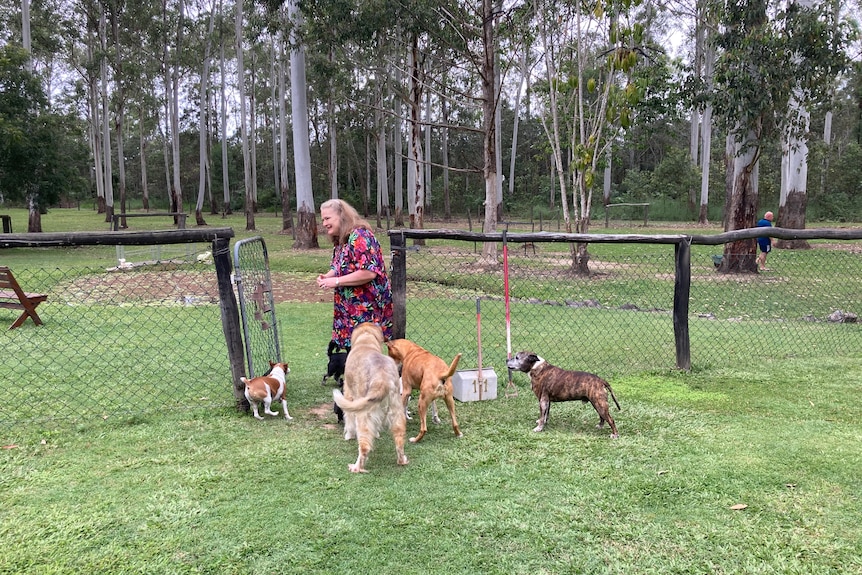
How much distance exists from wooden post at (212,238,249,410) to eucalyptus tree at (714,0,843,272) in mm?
11629

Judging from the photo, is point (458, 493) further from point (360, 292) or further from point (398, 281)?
point (398, 281)

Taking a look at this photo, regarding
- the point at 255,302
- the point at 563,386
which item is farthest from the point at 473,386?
the point at 255,302

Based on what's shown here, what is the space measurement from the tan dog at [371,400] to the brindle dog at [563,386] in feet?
3.92

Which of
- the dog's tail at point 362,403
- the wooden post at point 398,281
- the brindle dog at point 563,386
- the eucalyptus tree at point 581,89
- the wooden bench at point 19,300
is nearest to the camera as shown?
the dog's tail at point 362,403

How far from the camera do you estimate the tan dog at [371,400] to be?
3717mm

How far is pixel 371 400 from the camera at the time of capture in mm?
3691

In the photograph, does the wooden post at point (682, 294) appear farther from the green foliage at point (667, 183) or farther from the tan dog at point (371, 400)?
the green foliage at point (667, 183)

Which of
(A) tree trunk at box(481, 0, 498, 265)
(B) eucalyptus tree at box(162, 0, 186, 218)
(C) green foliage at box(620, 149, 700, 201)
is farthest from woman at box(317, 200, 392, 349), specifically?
(C) green foliage at box(620, 149, 700, 201)

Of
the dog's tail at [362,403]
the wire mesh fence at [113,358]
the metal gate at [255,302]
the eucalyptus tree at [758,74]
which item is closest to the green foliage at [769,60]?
the eucalyptus tree at [758,74]

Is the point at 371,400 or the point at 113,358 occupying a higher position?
the point at 371,400

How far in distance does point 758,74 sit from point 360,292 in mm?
12971

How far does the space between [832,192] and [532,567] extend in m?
44.4

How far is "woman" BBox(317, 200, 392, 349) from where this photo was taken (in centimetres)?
453

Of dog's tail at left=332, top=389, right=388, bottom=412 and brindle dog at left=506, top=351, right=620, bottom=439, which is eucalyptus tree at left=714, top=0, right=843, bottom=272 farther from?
dog's tail at left=332, top=389, right=388, bottom=412
